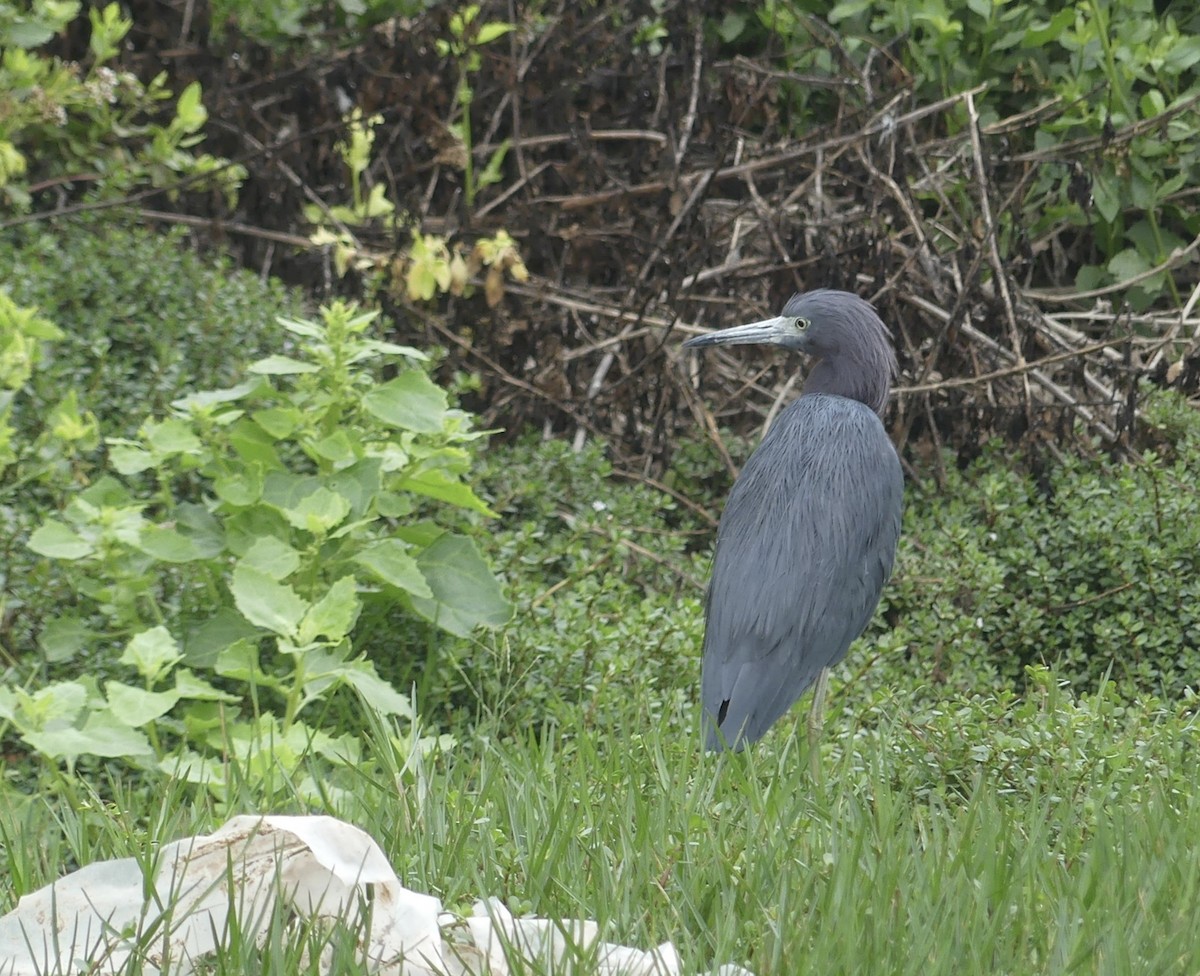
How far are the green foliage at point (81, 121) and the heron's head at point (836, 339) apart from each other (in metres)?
2.95

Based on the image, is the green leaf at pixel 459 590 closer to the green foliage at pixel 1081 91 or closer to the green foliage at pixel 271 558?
the green foliage at pixel 271 558

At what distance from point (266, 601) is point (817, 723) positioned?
4.33 feet

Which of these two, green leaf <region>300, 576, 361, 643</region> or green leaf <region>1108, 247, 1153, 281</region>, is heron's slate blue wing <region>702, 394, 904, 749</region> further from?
green leaf <region>1108, 247, 1153, 281</region>

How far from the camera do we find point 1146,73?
18.0 ft

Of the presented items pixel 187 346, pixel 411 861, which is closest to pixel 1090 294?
pixel 187 346

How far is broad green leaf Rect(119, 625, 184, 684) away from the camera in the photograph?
3598 millimetres

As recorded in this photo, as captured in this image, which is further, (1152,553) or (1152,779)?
(1152,553)

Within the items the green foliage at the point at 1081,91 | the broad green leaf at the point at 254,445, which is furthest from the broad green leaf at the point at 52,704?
the green foliage at the point at 1081,91

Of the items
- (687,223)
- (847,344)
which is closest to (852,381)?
(847,344)

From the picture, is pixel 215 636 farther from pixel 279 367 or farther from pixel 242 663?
pixel 279 367

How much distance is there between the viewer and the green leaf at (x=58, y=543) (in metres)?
3.90

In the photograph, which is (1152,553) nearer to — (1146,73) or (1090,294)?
(1090,294)

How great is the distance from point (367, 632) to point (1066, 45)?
335 cm

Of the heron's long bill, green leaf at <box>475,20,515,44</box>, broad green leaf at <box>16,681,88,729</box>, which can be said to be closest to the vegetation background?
broad green leaf at <box>16,681,88,729</box>
